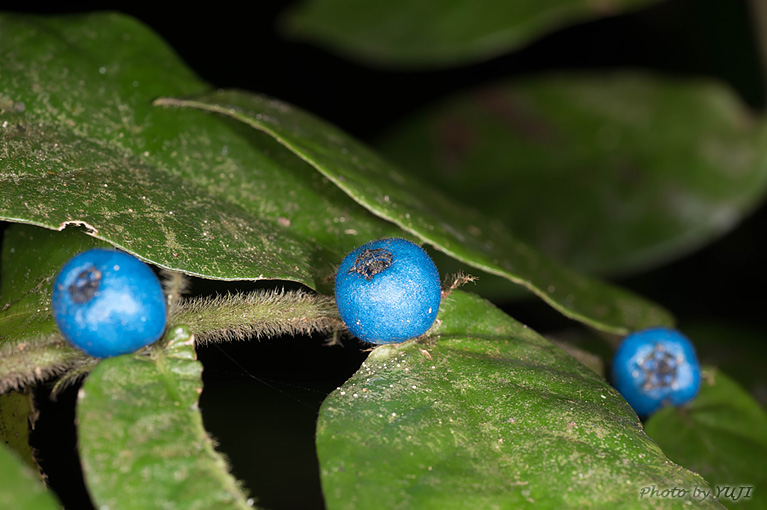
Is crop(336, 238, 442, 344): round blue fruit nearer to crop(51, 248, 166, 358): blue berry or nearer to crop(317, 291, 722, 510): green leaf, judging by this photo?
crop(317, 291, 722, 510): green leaf

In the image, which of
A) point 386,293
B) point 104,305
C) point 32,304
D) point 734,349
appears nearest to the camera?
point 104,305

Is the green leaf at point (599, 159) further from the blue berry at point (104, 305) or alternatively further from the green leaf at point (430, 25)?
the blue berry at point (104, 305)

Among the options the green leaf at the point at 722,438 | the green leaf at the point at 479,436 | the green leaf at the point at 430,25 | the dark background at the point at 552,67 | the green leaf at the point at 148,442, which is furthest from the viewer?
the dark background at the point at 552,67

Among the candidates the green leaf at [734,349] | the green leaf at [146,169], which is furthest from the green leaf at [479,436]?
the green leaf at [734,349]

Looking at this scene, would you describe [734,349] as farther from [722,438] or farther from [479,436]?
[479,436]

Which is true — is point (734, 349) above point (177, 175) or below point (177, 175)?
below

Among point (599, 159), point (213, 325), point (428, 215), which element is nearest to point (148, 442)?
point (213, 325)
